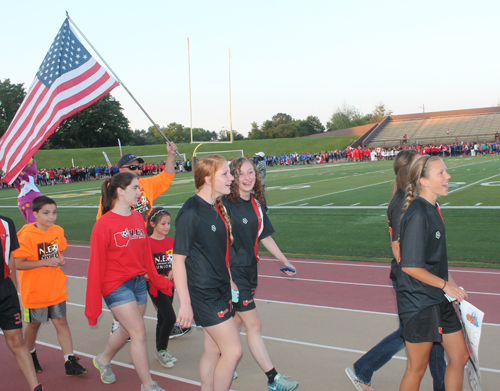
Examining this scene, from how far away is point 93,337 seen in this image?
17.4 feet

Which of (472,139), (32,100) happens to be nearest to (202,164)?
(32,100)

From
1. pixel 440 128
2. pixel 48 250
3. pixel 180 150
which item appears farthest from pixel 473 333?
pixel 440 128

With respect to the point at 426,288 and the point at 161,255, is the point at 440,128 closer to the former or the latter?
the point at 161,255

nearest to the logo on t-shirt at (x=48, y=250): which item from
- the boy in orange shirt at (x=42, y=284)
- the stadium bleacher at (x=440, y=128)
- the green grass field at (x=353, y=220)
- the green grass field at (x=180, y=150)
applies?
the boy in orange shirt at (x=42, y=284)

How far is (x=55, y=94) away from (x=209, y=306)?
470cm

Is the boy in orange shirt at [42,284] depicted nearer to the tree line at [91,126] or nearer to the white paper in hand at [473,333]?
the white paper in hand at [473,333]

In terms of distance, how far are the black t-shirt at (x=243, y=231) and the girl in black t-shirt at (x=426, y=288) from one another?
3.88 feet

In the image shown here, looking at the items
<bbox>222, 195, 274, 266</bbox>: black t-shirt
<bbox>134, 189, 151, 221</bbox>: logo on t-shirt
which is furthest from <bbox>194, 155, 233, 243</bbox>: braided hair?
<bbox>134, 189, 151, 221</bbox>: logo on t-shirt

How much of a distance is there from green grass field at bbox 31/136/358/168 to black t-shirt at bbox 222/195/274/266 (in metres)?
53.5

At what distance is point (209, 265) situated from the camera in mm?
3145

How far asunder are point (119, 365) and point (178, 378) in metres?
0.73

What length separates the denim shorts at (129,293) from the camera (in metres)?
3.73

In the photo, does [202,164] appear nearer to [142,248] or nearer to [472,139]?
[142,248]

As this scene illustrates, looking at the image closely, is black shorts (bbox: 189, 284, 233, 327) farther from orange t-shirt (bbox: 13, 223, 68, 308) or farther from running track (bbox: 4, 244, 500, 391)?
orange t-shirt (bbox: 13, 223, 68, 308)
